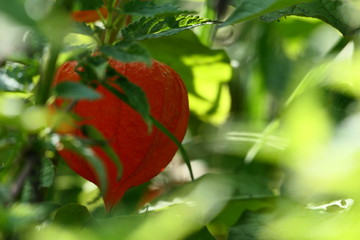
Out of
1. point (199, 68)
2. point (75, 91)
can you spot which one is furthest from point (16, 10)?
point (199, 68)

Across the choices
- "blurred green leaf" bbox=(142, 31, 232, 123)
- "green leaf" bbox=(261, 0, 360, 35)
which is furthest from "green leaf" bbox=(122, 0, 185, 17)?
"blurred green leaf" bbox=(142, 31, 232, 123)

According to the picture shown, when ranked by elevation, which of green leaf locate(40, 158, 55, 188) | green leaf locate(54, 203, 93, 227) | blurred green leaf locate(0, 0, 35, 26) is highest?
blurred green leaf locate(0, 0, 35, 26)

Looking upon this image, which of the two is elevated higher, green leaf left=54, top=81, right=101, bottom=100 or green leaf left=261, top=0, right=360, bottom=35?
green leaf left=54, top=81, right=101, bottom=100

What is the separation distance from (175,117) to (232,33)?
2.94ft

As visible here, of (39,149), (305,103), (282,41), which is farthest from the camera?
(282,41)

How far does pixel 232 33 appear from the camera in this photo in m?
1.50

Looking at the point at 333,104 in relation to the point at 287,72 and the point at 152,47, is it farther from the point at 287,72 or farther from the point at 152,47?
the point at 287,72

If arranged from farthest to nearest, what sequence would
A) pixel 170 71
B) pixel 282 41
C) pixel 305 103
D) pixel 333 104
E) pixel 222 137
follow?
pixel 282 41, pixel 222 137, pixel 333 104, pixel 170 71, pixel 305 103

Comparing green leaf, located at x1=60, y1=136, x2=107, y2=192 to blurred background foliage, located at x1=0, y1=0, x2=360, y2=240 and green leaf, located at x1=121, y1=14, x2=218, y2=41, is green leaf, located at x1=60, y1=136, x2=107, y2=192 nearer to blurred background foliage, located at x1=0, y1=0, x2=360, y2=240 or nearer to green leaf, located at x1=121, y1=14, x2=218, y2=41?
blurred background foliage, located at x1=0, y1=0, x2=360, y2=240

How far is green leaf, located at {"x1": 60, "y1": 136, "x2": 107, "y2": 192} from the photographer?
38 cm

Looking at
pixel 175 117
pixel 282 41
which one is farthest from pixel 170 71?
pixel 282 41

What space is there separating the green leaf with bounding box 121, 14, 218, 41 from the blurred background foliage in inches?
1.6

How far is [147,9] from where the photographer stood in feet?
1.52

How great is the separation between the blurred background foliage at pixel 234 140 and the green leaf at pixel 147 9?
42 millimetres
